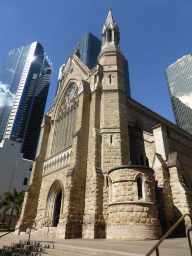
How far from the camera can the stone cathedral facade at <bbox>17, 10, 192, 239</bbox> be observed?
426 inches

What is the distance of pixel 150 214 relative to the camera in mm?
10344

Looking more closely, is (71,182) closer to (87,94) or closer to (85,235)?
(85,235)

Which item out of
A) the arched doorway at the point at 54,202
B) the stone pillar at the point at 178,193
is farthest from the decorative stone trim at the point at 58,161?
the stone pillar at the point at 178,193

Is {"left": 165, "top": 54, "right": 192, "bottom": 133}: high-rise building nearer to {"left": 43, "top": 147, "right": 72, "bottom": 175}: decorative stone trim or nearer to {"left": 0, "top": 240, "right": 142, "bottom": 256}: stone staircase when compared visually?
{"left": 43, "top": 147, "right": 72, "bottom": 175}: decorative stone trim

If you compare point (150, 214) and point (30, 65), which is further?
point (30, 65)

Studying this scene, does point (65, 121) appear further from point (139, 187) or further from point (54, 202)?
point (139, 187)

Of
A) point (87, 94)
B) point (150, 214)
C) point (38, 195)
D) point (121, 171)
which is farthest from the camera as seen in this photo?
point (38, 195)

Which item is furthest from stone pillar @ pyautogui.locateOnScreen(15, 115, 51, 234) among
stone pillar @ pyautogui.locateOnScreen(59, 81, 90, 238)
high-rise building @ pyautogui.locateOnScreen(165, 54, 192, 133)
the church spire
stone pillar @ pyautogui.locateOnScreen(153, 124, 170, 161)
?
high-rise building @ pyautogui.locateOnScreen(165, 54, 192, 133)

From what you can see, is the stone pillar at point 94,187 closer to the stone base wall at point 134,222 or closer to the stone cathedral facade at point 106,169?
the stone cathedral facade at point 106,169

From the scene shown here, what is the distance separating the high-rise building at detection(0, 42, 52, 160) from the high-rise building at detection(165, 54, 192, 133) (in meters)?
68.9

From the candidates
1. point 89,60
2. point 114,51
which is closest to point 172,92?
point 89,60

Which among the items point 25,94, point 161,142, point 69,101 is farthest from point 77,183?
point 25,94

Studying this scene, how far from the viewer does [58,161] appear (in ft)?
58.0

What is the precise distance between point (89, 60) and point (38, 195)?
85534 mm
